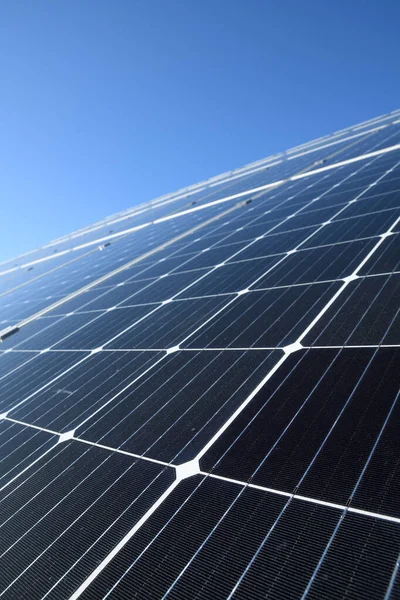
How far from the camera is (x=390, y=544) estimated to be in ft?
11.5

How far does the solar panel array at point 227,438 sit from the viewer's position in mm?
3996

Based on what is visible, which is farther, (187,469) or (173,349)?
(173,349)

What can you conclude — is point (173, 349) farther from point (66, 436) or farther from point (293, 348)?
point (293, 348)

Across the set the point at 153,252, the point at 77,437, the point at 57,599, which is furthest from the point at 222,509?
the point at 153,252

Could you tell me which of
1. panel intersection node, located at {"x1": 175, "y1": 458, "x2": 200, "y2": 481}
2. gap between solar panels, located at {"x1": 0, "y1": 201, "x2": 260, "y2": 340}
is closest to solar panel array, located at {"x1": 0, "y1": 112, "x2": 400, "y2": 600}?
panel intersection node, located at {"x1": 175, "y1": 458, "x2": 200, "y2": 481}

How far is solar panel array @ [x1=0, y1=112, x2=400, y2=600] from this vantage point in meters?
4.00

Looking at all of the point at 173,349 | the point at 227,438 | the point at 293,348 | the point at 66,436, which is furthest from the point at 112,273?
the point at 227,438

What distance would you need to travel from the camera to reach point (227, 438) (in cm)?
582

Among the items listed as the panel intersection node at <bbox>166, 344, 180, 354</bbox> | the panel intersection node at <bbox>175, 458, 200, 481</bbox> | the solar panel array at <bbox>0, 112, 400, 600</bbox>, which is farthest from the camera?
the panel intersection node at <bbox>166, 344, 180, 354</bbox>

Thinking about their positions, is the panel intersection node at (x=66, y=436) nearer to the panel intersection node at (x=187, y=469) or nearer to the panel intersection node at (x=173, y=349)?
the panel intersection node at (x=173, y=349)

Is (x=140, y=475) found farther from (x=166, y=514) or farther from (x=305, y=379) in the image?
(x=305, y=379)

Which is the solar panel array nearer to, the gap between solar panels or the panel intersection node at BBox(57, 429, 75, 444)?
the panel intersection node at BBox(57, 429, 75, 444)

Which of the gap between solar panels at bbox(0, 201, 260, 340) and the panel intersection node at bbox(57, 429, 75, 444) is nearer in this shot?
the panel intersection node at bbox(57, 429, 75, 444)

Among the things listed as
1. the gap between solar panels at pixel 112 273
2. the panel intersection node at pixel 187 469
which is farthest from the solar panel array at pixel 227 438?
the gap between solar panels at pixel 112 273
